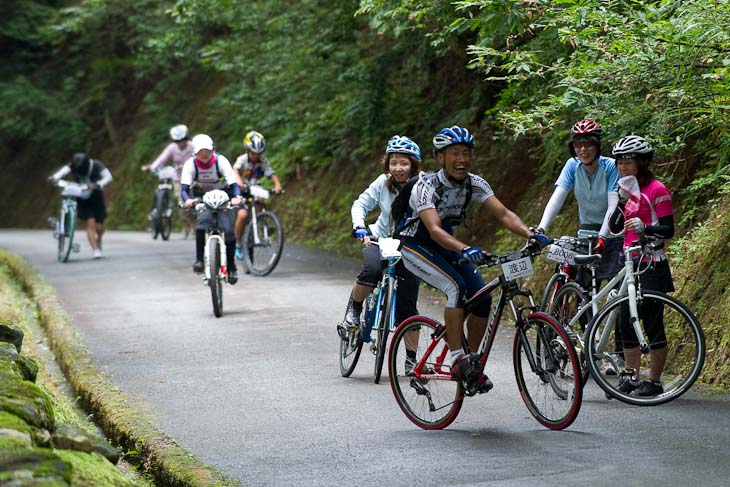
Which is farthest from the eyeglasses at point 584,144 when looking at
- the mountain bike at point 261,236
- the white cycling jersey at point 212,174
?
the mountain bike at point 261,236

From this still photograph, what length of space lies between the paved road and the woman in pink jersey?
0.31 metres

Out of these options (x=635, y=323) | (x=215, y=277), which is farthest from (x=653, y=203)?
(x=215, y=277)

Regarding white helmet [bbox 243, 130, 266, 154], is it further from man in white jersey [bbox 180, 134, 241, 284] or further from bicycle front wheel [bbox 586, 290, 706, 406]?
bicycle front wheel [bbox 586, 290, 706, 406]

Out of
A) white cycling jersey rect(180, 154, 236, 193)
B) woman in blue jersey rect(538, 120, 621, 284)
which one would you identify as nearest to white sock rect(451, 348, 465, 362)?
woman in blue jersey rect(538, 120, 621, 284)

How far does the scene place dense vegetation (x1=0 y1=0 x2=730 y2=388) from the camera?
9133 mm

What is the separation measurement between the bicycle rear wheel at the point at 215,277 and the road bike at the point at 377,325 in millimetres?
3629

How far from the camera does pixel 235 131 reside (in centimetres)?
3177

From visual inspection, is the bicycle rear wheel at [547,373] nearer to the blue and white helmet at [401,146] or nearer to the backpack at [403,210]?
the backpack at [403,210]

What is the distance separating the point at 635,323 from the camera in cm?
812

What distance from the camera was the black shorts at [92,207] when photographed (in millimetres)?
20562

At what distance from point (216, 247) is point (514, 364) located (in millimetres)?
6583

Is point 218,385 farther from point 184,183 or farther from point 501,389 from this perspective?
point 184,183

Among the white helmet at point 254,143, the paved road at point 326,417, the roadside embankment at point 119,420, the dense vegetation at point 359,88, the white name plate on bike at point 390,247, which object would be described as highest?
the dense vegetation at point 359,88

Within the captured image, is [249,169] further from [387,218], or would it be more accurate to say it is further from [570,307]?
[570,307]
